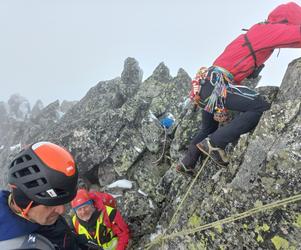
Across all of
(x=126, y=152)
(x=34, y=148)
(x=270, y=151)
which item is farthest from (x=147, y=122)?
(x=34, y=148)

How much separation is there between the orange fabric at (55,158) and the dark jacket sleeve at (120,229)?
17.3 ft

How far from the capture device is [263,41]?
7.80 meters

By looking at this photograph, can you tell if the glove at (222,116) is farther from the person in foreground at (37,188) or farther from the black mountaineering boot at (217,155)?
the person in foreground at (37,188)

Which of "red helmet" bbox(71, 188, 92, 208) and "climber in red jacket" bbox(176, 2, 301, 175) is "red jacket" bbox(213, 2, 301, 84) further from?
"red helmet" bbox(71, 188, 92, 208)

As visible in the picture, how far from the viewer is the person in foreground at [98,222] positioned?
9320mm

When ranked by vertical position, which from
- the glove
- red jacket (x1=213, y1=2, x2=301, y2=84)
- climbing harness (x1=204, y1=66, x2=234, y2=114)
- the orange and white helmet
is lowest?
the orange and white helmet

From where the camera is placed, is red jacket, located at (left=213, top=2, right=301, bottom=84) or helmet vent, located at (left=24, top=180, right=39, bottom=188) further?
red jacket, located at (left=213, top=2, right=301, bottom=84)

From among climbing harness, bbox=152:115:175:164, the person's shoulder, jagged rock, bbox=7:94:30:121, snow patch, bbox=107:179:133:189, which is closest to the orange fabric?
the person's shoulder

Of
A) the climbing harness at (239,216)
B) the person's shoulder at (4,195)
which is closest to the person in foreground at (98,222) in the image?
the climbing harness at (239,216)

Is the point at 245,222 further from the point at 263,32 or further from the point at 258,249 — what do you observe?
the point at 263,32

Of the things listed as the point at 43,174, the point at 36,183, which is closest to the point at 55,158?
the point at 43,174

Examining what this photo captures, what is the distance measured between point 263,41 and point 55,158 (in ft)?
18.2

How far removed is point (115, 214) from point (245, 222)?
14.1 feet

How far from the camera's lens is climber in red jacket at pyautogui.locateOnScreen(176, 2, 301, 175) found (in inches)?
296
